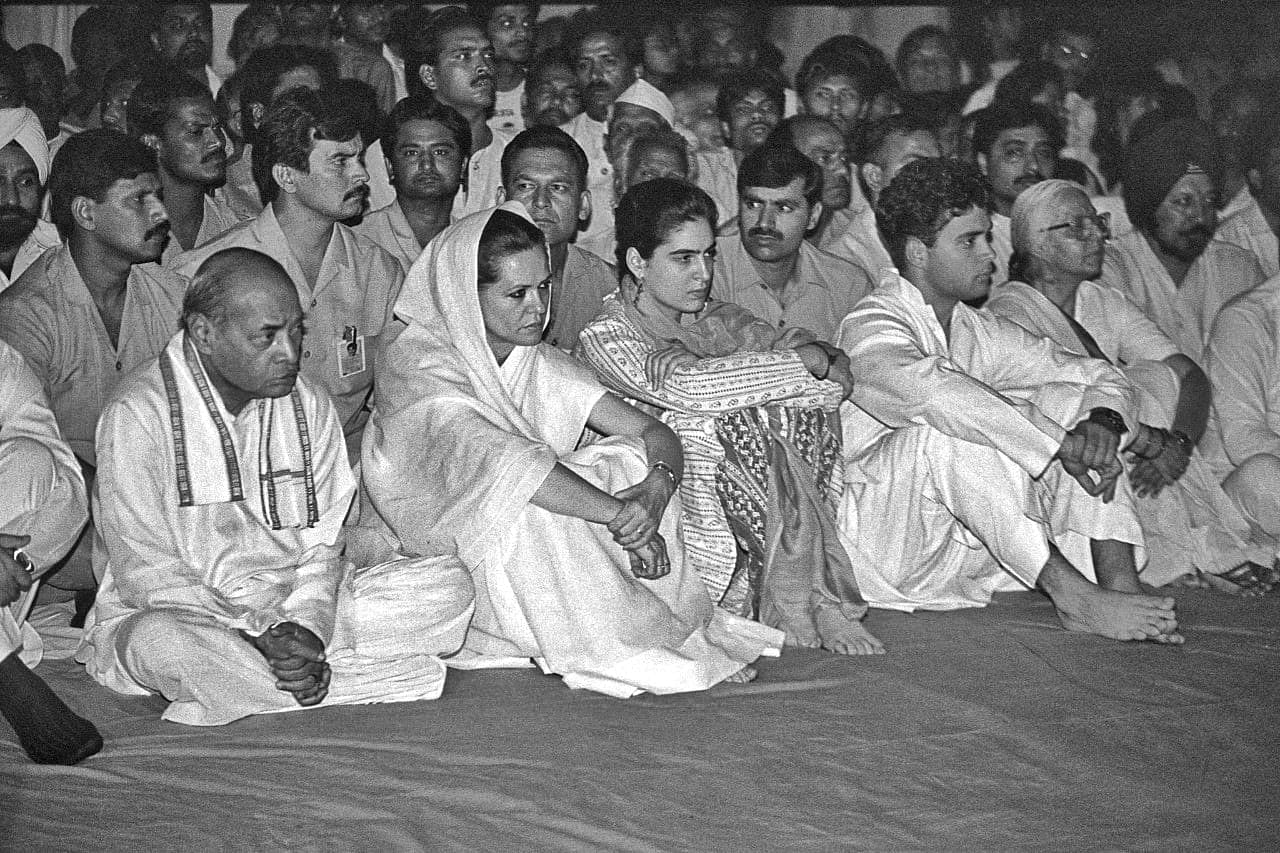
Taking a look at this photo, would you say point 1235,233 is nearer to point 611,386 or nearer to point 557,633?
point 611,386

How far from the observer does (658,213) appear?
471 centimetres

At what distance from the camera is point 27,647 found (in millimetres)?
4102

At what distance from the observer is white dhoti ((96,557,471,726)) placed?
373 cm

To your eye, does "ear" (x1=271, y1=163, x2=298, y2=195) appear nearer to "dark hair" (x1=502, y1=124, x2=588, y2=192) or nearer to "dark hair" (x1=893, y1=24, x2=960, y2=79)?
"dark hair" (x1=502, y1=124, x2=588, y2=192)

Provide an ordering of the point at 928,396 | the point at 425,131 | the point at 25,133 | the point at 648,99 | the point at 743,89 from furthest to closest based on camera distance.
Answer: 1. the point at 743,89
2. the point at 648,99
3. the point at 425,131
4. the point at 25,133
5. the point at 928,396

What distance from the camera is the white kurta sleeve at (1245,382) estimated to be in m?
5.45

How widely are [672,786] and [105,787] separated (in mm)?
1196

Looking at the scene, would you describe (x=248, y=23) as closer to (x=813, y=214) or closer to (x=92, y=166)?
(x=92, y=166)

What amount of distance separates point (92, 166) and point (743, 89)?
3.09 meters

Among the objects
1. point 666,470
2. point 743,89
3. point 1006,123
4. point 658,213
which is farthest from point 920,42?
point 666,470

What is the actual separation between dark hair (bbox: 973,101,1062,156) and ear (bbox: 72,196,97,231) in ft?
11.7

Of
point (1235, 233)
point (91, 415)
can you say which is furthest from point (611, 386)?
point (1235, 233)

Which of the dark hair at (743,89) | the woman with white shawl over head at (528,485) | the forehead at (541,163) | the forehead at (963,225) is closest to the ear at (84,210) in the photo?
the woman with white shawl over head at (528,485)

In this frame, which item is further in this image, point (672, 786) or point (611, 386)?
point (611, 386)
